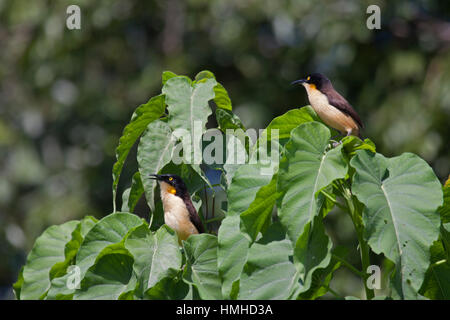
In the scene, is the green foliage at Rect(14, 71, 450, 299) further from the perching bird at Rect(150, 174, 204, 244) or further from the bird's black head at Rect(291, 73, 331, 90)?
the bird's black head at Rect(291, 73, 331, 90)

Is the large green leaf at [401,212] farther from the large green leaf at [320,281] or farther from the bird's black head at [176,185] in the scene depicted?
the bird's black head at [176,185]

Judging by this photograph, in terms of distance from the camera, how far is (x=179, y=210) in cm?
351

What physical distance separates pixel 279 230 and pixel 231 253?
0.66 ft

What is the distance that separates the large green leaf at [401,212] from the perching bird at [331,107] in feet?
2.78

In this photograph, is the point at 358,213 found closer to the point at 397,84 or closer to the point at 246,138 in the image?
the point at 246,138

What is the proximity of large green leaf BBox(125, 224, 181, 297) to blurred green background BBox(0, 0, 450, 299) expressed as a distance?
603 cm

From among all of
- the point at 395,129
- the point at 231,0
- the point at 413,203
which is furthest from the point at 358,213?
the point at 231,0

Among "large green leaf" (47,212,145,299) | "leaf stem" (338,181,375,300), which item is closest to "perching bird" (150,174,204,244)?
"large green leaf" (47,212,145,299)

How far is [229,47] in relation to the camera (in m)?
10.6

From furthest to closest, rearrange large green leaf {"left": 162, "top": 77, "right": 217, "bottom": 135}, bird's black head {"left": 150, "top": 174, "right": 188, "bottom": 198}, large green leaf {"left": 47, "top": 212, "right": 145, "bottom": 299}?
bird's black head {"left": 150, "top": 174, "right": 188, "bottom": 198} < large green leaf {"left": 162, "top": 77, "right": 217, "bottom": 135} < large green leaf {"left": 47, "top": 212, "right": 145, "bottom": 299}

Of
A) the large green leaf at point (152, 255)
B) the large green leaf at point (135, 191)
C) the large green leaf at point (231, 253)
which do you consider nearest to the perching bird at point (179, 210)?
the large green leaf at point (135, 191)

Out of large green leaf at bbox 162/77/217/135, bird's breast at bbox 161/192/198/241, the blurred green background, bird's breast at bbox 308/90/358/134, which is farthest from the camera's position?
the blurred green background

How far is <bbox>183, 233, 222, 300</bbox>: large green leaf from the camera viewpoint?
2504 mm

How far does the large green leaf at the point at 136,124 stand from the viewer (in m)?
2.87
